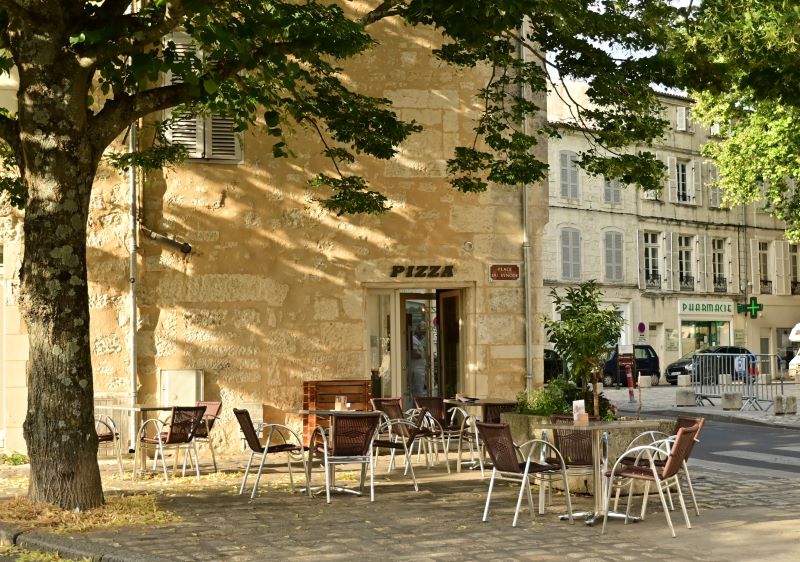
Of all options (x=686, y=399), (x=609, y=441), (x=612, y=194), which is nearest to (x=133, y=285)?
(x=609, y=441)

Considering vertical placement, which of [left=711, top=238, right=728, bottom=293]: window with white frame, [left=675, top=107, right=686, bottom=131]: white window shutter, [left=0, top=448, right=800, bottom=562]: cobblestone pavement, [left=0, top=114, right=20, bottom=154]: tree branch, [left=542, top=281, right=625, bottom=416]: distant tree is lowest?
[left=0, top=448, right=800, bottom=562]: cobblestone pavement

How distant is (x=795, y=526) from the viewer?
7.85 m

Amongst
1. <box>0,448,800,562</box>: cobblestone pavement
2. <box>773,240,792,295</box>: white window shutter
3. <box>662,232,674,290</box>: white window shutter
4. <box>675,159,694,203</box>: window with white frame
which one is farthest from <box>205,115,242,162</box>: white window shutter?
<box>773,240,792,295</box>: white window shutter

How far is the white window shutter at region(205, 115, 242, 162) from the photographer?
13.8 meters

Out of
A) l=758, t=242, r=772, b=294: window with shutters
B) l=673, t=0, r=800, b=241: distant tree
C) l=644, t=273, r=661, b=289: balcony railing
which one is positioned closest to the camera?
l=673, t=0, r=800, b=241: distant tree

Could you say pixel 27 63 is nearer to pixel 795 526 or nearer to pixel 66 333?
pixel 66 333

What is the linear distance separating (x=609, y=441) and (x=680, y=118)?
119ft

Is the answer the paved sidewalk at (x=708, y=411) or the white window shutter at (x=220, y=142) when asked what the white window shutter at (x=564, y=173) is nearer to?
the paved sidewalk at (x=708, y=411)

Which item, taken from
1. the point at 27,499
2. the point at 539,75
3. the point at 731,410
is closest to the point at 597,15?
the point at 539,75

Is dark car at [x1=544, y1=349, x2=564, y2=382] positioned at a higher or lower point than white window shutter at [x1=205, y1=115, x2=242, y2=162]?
lower

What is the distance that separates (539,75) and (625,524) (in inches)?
232

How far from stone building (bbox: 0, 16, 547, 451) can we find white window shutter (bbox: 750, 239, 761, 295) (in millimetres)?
32157

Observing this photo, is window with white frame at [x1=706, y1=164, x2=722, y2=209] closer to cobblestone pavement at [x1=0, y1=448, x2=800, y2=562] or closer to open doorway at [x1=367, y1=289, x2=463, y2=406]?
open doorway at [x1=367, y1=289, x2=463, y2=406]

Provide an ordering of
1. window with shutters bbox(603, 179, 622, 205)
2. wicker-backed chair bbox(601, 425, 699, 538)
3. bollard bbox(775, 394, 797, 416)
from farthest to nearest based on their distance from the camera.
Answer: window with shutters bbox(603, 179, 622, 205) → bollard bbox(775, 394, 797, 416) → wicker-backed chair bbox(601, 425, 699, 538)
